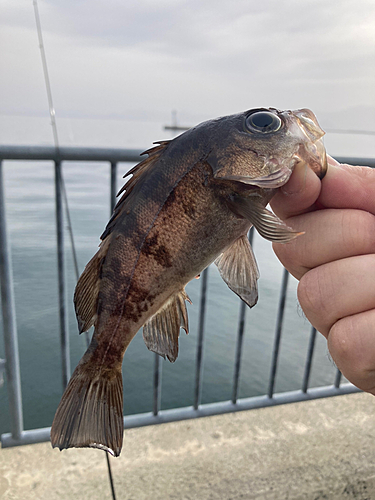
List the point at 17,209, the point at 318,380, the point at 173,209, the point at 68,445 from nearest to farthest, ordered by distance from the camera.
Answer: the point at 173,209
the point at 68,445
the point at 318,380
the point at 17,209

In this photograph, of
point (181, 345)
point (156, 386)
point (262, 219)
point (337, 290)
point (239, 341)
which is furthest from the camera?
point (181, 345)

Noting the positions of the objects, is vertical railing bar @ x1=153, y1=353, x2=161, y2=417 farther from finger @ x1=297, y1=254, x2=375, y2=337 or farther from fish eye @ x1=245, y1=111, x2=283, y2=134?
fish eye @ x1=245, y1=111, x2=283, y2=134

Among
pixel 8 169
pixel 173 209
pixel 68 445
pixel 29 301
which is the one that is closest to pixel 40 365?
pixel 29 301

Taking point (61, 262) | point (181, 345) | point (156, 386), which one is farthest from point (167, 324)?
point (181, 345)

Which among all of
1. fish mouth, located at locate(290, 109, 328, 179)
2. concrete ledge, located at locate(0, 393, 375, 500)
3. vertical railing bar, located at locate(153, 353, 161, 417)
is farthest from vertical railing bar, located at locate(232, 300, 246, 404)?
fish mouth, located at locate(290, 109, 328, 179)

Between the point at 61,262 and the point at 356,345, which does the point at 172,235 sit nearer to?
the point at 356,345

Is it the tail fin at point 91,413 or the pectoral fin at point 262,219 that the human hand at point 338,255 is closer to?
the pectoral fin at point 262,219

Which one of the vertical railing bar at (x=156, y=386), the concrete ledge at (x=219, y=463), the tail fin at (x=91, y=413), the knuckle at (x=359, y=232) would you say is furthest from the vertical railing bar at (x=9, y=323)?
the knuckle at (x=359, y=232)

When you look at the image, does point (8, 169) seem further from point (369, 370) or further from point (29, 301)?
point (369, 370)
